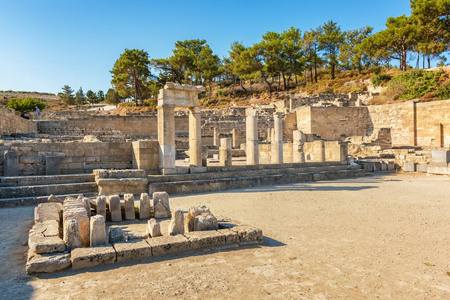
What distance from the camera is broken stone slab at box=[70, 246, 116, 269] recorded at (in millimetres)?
3643

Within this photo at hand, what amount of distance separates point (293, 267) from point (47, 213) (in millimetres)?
4532

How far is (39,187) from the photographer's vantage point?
25.8ft

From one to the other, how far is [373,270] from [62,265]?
3.79 meters

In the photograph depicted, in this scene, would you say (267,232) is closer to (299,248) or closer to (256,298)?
(299,248)

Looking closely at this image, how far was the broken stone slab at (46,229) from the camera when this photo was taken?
430 cm

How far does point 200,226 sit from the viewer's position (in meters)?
4.80

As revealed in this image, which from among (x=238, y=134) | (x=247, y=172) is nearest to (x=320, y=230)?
(x=247, y=172)

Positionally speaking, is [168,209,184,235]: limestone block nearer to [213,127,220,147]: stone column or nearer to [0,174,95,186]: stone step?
[0,174,95,186]: stone step

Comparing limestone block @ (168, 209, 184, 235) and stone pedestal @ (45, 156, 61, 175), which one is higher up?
stone pedestal @ (45, 156, 61, 175)

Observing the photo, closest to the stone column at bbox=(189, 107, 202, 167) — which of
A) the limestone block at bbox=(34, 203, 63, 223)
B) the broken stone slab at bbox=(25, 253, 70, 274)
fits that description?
the limestone block at bbox=(34, 203, 63, 223)

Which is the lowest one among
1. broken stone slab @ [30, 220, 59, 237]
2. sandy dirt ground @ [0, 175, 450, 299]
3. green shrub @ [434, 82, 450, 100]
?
sandy dirt ground @ [0, 175, 450, 299]

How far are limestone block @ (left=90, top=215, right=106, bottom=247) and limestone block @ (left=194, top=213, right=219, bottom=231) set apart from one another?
4.68 ft

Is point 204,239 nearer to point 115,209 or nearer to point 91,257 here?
point 91,257

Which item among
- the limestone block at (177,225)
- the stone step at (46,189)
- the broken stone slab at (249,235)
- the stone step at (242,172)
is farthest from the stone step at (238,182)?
the broken stone slab at (249,235)
